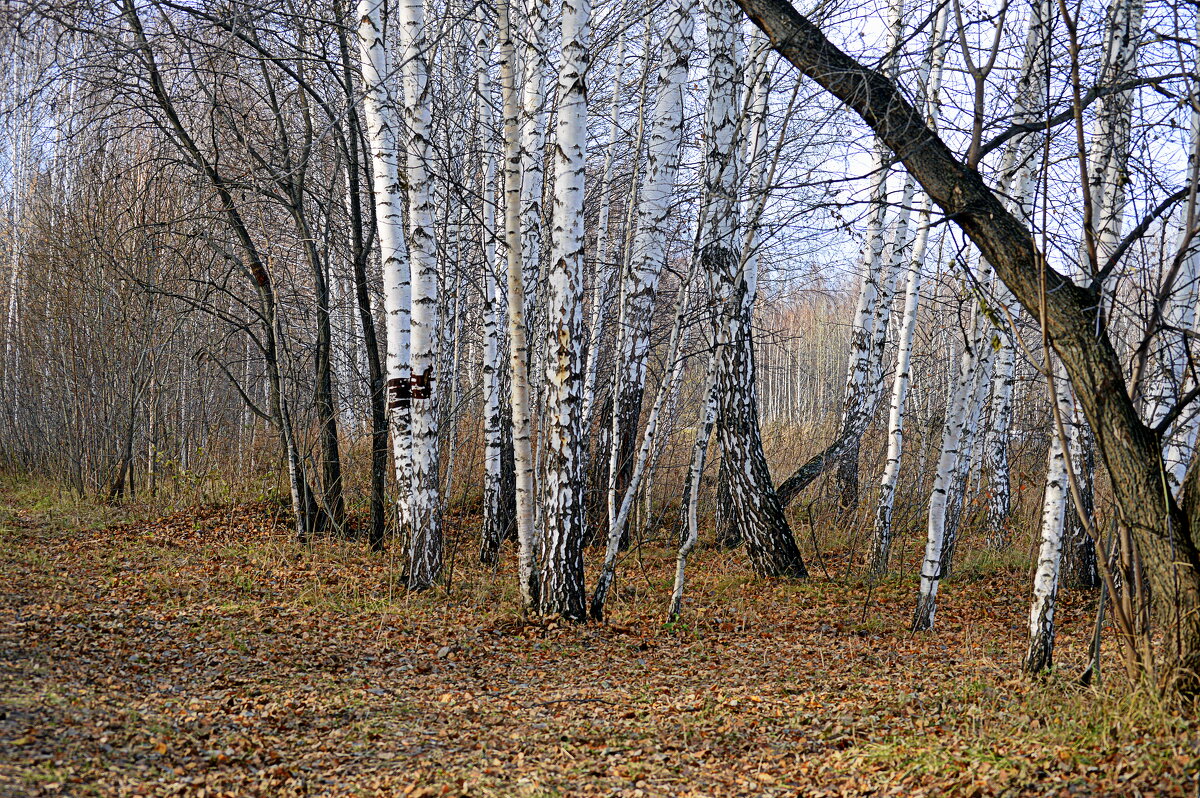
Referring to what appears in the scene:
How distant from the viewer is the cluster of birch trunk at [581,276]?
4980 millimetres

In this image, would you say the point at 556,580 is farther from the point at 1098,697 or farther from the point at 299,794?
the point at 1098,697

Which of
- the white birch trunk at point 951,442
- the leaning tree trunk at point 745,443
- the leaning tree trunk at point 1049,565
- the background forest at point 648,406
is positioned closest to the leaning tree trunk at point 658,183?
the background forest at point 648,406

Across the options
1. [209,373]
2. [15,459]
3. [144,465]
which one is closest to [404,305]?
[144,465]

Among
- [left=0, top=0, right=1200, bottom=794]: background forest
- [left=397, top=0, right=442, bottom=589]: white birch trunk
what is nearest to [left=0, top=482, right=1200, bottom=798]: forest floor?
[left=0, top=0, right=1200, bottom=794]: background forest

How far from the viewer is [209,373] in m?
16.9

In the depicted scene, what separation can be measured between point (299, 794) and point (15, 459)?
A: 56.5 ft

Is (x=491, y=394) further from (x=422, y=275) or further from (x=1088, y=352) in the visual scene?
(x=1088, y=352)

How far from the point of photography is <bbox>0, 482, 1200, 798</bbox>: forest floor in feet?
12.4

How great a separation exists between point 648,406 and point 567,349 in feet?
27.8

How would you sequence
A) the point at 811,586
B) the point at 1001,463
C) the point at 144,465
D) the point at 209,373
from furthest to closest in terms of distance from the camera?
the point at 209,373 → the point at 144,465 → the point at 1001,463 → the point at 811,586

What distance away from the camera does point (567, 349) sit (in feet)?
20.9

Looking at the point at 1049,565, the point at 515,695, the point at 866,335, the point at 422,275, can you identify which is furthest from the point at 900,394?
the point at 515,695

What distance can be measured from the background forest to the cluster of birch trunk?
0.06 meters

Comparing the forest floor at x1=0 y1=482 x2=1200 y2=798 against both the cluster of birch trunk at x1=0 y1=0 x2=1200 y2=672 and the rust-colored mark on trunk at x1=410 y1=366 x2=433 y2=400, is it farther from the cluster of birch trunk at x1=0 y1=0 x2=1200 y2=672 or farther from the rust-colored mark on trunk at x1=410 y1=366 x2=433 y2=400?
the rust-colored mark on trunk at x1=410 y1=366 x2=433 y2=400
